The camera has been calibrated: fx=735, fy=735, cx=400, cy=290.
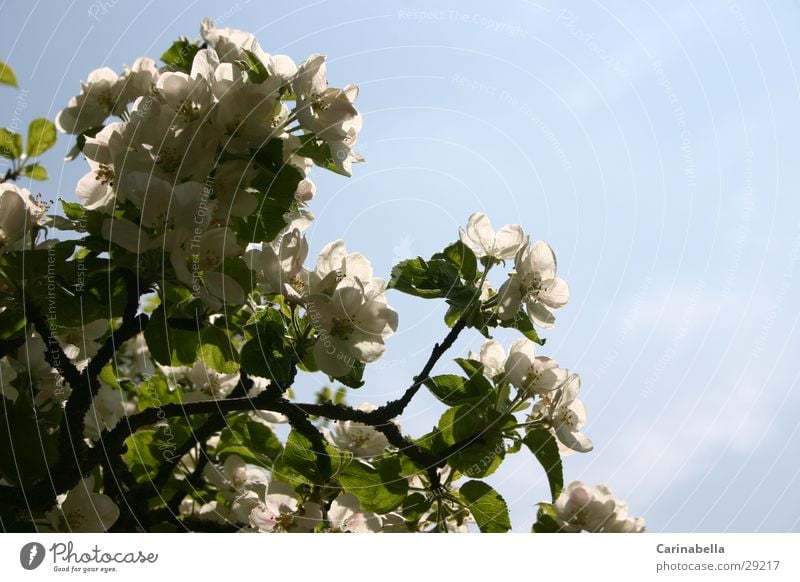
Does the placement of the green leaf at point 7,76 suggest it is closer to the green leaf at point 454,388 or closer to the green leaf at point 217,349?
the green leaf at point 217,349

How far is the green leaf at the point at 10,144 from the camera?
74.7 inches

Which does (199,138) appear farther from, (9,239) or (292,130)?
(9,239)

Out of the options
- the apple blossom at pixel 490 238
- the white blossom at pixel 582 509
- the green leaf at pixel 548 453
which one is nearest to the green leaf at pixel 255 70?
the apple blossom at pixel 490 238

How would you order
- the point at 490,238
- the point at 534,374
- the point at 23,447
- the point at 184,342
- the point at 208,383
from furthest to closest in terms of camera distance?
the point at 208,383
the point at 490,238
the point at 534,374
the point at 184,342
the point at 23,447

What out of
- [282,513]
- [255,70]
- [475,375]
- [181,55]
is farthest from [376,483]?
[181,55]

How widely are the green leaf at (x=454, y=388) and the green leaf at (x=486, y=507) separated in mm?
201

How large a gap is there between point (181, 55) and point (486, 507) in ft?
4.17

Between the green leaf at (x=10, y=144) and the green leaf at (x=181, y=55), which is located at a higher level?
the green leaf at (x=181, y=55)

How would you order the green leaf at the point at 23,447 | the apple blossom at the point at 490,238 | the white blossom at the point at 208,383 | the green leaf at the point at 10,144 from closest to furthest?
the green leaf at the point at 23,447 → the apple blossom at the point at 490,238 → the green leaf at the point at 10,144 → the white blossom at the point at 208,383

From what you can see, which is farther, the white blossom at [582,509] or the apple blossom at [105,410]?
the apple blossom at [105,410]

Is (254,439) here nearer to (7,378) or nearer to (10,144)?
(7,378)

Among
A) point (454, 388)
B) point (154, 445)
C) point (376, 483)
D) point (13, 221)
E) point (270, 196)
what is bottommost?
point (376, 483)

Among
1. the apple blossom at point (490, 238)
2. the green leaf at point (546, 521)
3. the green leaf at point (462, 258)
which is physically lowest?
the green leaf at point (546, 521)

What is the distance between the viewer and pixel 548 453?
1637 mm
